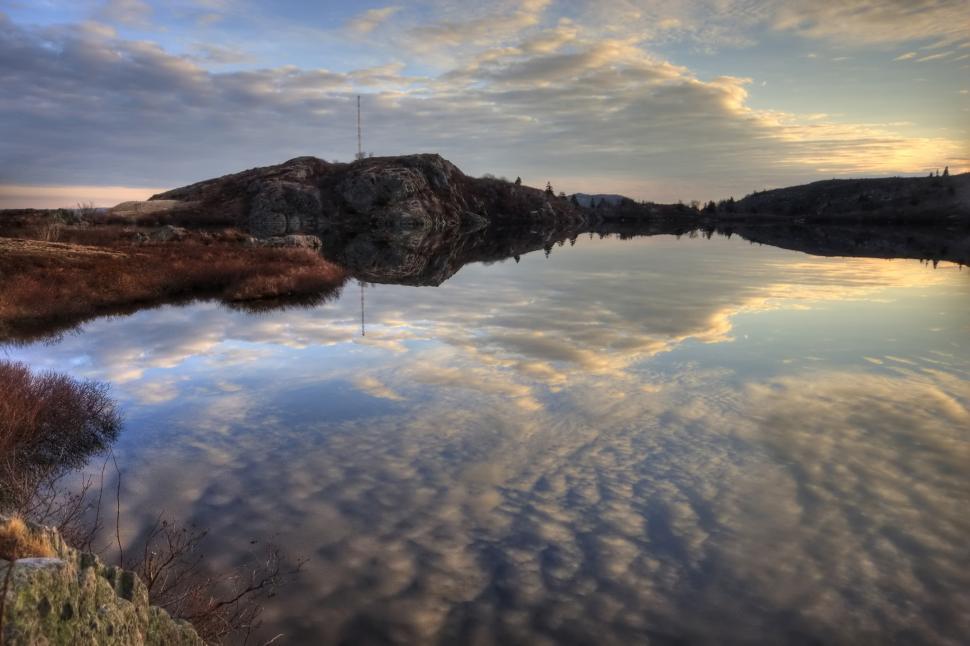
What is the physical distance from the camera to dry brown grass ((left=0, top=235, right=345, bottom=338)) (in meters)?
26.1

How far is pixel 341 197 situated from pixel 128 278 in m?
107

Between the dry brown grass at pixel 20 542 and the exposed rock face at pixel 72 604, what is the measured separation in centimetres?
10

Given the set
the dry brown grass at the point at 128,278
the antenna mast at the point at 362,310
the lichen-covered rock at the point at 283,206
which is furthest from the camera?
the lichen-covered rock at the point at 283,206

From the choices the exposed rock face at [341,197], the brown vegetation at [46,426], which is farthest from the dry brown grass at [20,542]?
the exposed rock face at [341,197]

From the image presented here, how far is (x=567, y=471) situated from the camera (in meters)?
11.5

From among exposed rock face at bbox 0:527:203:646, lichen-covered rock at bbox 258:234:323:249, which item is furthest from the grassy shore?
exposed rock face at bbox 0:527:203:646

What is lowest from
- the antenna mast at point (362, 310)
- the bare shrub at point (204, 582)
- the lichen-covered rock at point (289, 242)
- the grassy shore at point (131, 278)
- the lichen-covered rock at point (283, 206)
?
the bare shrub at point (204, 582)

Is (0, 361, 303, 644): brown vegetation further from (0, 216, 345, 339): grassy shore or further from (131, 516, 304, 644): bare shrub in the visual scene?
(0, 216, 345, 339): grassy shore

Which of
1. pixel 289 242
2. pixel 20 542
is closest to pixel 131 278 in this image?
pixel 289 242

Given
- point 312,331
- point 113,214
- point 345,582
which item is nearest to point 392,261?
point 312,331

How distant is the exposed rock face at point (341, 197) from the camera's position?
122125 millimetres

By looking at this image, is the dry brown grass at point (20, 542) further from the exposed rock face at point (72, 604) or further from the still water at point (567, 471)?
the still water at point (567, 471)

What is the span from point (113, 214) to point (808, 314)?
11959 cm

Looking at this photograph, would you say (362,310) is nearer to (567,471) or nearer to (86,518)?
(567,471)
